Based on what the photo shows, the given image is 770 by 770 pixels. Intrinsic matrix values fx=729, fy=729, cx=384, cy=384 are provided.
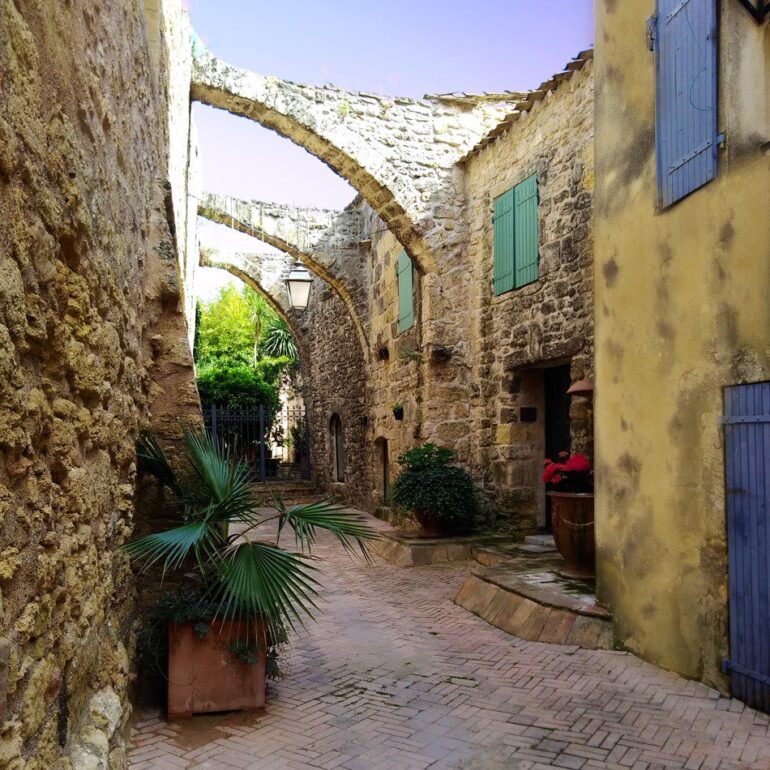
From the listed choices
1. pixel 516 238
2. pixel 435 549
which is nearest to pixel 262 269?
pixel 516 238

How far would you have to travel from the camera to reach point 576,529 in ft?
19.2

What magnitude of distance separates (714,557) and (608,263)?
209 centimetres

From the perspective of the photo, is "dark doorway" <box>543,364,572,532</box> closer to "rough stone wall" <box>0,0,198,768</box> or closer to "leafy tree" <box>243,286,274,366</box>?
"rough stone wall" <box>0,0,198,768</box>

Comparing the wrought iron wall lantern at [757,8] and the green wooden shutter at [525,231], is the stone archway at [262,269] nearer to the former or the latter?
the green wooden shutter at [525,231]

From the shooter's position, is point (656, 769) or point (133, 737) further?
point (133, 737)

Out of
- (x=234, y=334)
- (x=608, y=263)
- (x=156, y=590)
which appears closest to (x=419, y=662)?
(x=156, y=590)

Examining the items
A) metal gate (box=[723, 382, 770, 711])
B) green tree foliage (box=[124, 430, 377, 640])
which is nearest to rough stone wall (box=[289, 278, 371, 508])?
green tree foliage (box=[124, 430, 377, 640])

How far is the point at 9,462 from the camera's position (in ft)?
5.92

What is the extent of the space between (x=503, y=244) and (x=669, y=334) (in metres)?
4.77

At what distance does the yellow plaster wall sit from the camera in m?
3.84

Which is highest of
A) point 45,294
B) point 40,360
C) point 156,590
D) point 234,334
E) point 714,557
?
point 234,334

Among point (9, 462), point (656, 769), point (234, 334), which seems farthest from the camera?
point (234, 334)

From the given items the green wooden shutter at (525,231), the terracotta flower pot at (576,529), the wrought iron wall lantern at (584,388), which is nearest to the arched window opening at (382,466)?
the green wooden shutter at (525,231)

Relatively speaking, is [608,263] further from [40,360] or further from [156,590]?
[40,360]
